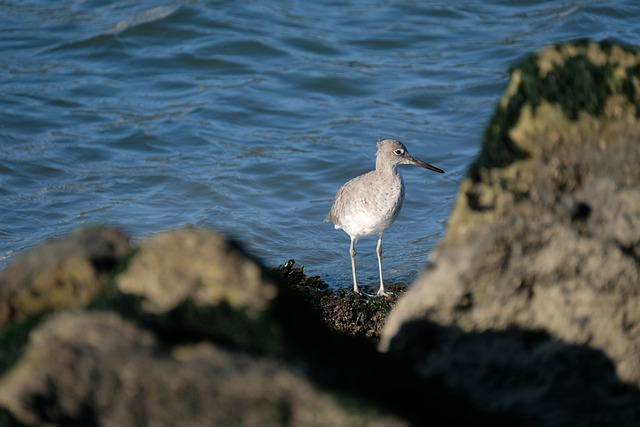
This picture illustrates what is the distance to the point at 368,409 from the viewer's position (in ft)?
9.20

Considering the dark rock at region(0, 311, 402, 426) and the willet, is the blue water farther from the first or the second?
the dark rock at region(0, 311, 402, 426)

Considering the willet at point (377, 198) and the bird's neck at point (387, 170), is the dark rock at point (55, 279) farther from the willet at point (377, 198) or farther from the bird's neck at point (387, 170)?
the bird's neck at point (387, 170)

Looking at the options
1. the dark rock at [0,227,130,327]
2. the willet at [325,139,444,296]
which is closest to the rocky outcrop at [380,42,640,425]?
the dark rock at [0,227,130,327]

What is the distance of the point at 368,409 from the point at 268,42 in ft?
42.9

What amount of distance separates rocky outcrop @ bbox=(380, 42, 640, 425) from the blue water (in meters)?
5.43

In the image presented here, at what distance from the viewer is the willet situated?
905cm

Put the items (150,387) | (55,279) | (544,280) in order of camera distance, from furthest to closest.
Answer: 1. (544,280)
2. (55,279)
3. (150,387)

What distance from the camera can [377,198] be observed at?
905cm

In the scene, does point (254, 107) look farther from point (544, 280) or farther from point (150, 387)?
point (150, 387)

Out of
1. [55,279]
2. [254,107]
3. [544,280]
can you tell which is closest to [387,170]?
[254,107]

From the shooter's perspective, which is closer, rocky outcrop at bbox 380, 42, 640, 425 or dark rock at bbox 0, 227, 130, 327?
dark rock at bbox 0, 227, 130, 327

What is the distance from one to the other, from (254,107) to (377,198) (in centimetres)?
494

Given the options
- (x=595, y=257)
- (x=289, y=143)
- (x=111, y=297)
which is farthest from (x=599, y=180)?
(x=289, y=143)

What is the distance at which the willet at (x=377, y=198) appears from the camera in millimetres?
9055
